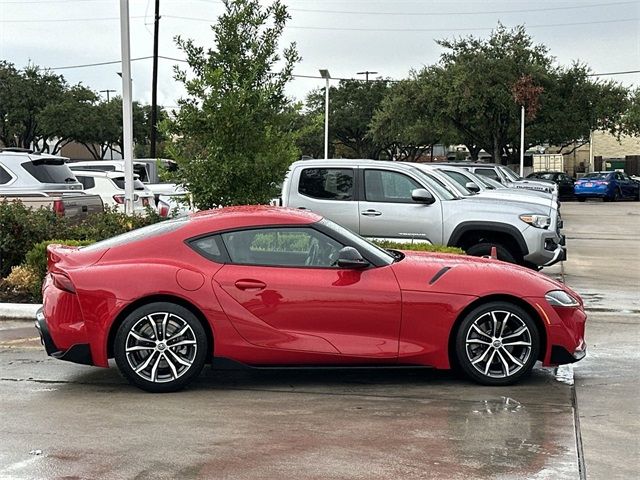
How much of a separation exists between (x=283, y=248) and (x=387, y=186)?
17.7 ft

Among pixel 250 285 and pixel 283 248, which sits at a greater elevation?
pixel 283 248

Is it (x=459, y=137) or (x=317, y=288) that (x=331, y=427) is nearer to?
(x=317, y=288)

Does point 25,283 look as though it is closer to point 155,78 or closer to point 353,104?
point 155,78

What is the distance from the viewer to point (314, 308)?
248 inches

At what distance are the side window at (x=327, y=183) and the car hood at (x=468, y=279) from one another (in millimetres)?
5177

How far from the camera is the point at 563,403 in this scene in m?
6.14

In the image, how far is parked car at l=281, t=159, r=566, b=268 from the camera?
11344 mm

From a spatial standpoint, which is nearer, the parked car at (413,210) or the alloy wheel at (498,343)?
the alloy wheel at (498,343)

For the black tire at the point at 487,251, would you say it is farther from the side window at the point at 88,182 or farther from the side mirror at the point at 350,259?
the side window at the point at 88,182

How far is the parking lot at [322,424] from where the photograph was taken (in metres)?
4.77

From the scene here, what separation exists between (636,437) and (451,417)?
120cm

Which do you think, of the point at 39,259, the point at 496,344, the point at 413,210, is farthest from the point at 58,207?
the point at 496,344

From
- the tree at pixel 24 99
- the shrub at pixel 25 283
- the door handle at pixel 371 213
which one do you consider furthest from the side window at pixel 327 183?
the tree at pixel 24 99

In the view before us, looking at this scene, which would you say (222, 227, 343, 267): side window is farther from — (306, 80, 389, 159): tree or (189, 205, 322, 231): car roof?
(306, 80, 389, 159): tree
